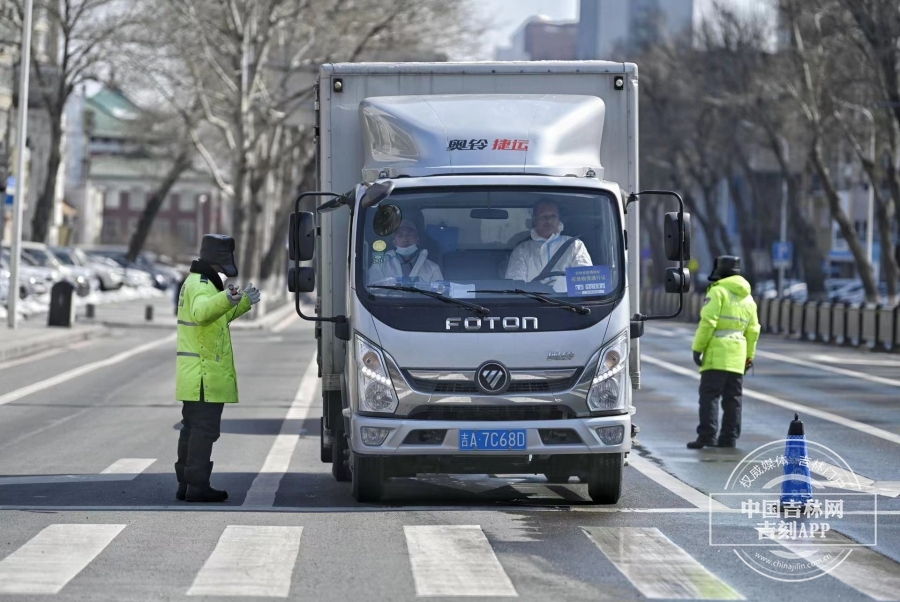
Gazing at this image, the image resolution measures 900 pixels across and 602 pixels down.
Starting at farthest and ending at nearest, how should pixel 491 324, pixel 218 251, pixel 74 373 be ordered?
pixel 74 373 → pixel 218 251 → pixel 491 324

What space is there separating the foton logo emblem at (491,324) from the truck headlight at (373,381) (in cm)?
50

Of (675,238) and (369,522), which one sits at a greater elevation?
(675,238)

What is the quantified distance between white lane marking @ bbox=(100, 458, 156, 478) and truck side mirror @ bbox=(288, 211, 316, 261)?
A: 3.04 m

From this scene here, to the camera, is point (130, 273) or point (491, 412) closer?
point (491, 412)

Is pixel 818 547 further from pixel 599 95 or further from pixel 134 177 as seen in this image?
pixel 134 177

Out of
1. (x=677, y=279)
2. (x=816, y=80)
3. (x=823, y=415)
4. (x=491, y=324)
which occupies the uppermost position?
(x=816, y=80)

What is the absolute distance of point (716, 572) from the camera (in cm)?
789

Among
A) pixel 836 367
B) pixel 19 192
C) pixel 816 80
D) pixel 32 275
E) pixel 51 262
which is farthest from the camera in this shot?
pixel 51 262

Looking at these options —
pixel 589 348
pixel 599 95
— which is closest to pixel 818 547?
pixel 589 348

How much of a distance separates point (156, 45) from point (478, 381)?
121 feet

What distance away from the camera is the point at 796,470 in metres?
9.74

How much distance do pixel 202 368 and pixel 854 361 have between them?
21.6 m

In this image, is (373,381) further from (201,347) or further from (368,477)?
(201,347)

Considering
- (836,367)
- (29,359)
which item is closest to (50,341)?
(29,359)
